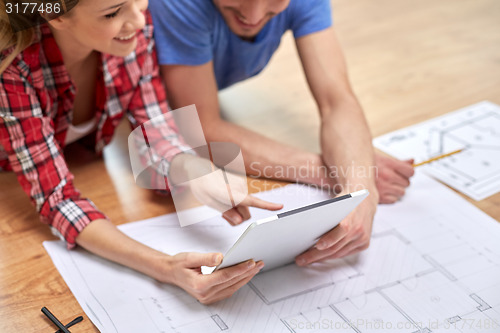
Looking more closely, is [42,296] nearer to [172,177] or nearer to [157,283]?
[157,283]

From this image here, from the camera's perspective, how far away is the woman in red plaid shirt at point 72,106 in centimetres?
83

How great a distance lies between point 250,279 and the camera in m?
0.82

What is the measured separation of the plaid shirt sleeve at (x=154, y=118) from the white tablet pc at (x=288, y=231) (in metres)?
0.27

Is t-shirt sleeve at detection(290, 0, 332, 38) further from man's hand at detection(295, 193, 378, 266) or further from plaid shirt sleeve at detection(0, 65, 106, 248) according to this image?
plaid shirt sleeve at detection(0, 65, 106, 248)

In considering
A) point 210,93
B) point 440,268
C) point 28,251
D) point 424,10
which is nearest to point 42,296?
point 28,251

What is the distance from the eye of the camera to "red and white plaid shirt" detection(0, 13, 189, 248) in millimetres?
900

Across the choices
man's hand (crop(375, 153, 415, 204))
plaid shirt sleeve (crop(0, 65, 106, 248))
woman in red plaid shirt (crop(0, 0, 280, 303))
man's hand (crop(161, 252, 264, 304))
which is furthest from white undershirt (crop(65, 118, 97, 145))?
man's hand (crop(375, 153, 415, 204))

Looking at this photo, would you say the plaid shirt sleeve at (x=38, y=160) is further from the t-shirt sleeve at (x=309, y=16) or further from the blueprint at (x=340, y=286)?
the t-shirt sleeve at (x=309, y=16)

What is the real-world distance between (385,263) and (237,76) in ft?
1.83

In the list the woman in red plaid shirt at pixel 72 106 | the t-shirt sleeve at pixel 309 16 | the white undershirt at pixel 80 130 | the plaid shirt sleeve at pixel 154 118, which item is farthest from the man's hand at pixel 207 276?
the t-shirt sleeve at pixel 309 16

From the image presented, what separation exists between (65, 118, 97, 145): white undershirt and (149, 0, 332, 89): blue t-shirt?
0.18 meters

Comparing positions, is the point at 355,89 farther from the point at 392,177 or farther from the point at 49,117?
the point at 49,117

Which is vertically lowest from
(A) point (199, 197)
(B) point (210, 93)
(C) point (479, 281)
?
(C) point (479, 281)

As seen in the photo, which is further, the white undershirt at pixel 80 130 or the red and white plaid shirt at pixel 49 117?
the white undershirt at pixel 80 130
